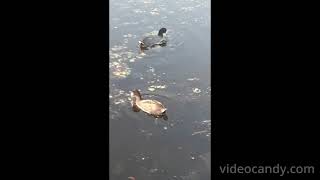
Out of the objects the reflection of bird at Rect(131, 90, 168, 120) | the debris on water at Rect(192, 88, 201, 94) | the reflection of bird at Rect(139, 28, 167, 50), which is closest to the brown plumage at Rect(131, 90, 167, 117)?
the reflection of bird at Rect(131, 90, 168, 120)

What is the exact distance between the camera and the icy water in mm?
3828

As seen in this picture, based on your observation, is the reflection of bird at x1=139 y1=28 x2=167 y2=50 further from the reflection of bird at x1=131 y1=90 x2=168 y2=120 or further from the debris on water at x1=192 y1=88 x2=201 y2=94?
the reflection of bird at x1=131 y1=90 x2=168 y2=120

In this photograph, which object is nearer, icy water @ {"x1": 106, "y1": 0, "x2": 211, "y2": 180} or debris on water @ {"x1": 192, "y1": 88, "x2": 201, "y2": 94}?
icy water @ {"x1": 106, "y1": 0, "x2": 211, "y2": 180}

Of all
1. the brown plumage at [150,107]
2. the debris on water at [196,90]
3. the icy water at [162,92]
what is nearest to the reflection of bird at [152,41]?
the icy water at [162,92]

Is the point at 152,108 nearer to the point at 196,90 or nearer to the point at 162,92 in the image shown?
the point at 162,92

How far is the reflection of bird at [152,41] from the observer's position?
616 centimetres

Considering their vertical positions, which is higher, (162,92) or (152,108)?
(162,92)

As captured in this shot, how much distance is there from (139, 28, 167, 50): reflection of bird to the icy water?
0.10 metres

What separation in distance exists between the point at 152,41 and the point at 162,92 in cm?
147

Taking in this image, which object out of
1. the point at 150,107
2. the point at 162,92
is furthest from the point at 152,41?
the point at 150,107

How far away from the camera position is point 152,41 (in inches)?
243

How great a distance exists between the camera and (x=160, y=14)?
7.46 metres

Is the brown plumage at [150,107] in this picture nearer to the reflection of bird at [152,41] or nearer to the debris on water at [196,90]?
the debris on water at [196,90]

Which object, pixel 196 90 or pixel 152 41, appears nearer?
pixel 196 90
